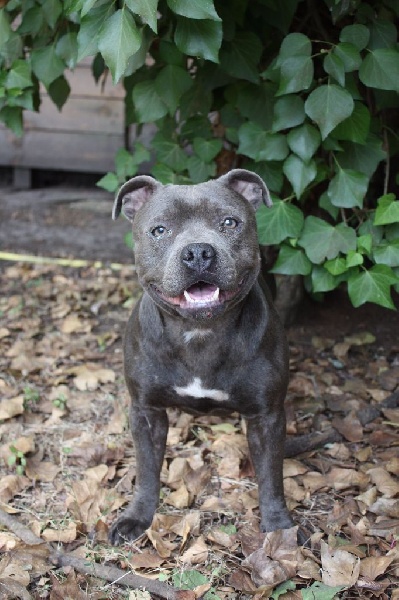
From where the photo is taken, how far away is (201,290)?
2855 mm

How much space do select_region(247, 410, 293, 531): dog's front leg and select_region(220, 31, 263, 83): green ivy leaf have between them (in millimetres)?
1652

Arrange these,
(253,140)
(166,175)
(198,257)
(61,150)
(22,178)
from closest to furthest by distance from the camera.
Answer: (198,257)
(253,140)
(166,175)
(61,150)
(22,178)

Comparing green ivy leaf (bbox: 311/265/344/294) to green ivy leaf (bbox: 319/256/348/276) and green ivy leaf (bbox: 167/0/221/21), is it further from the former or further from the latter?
green ivy leaf (bbox: 167/0/221/21)

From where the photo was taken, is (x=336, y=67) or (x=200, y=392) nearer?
(x=200, y=392)

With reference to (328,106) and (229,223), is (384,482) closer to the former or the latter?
(229,223)

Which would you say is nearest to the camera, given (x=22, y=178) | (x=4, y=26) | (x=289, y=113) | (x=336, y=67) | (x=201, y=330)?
(x=201, y=330)

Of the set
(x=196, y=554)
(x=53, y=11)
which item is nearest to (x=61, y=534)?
(x=196, y=554)

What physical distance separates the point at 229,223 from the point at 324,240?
3.41 ft

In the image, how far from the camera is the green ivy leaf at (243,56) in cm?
383

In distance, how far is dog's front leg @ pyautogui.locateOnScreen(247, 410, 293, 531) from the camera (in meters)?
3.17

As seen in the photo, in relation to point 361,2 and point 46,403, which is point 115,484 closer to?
point 46,403

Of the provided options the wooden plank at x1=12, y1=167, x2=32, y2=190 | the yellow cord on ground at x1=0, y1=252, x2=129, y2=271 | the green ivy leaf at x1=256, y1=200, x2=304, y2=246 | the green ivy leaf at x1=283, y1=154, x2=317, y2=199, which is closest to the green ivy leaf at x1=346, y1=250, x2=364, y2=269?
the green ivy leaf at x1=256, y1=200, x2=304, y2=246

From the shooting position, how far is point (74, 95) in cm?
799

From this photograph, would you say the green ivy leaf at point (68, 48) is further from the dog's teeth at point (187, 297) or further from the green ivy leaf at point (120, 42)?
the dog's teeth at point (187, 297)
